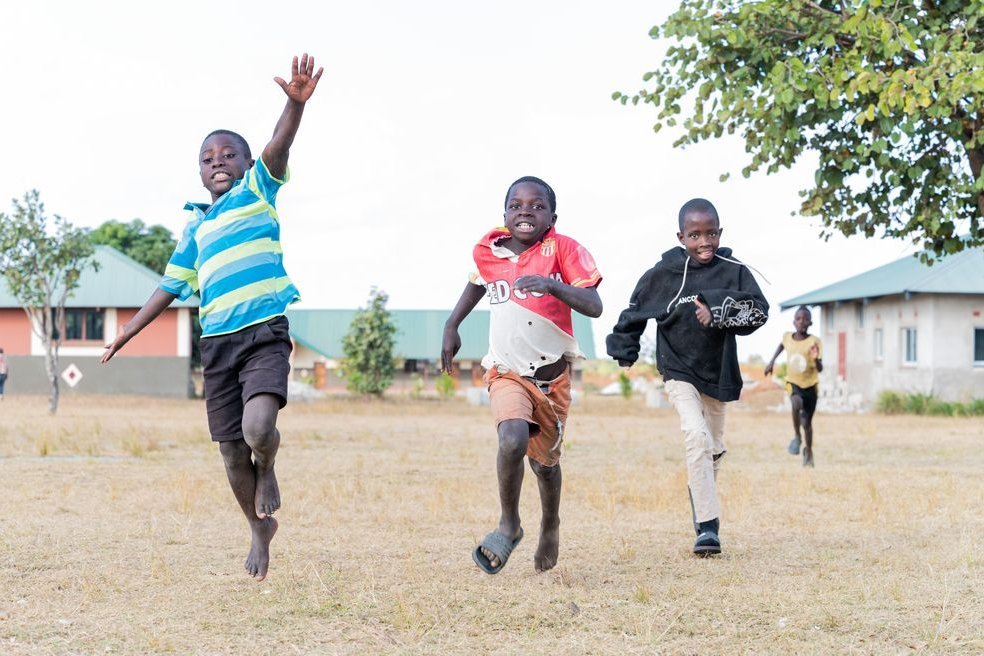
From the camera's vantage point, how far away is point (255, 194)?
19.5ft

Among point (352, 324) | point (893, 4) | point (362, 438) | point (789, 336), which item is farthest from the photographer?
point (352, 324)

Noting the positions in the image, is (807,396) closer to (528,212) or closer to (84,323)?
(528,212)

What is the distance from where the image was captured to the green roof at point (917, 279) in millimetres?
34406

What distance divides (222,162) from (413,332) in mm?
59725

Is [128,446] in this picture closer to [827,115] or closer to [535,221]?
[827,115]

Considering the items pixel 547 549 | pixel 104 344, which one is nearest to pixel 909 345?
pixel 104 344

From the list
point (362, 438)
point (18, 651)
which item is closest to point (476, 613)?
point (18, 651)

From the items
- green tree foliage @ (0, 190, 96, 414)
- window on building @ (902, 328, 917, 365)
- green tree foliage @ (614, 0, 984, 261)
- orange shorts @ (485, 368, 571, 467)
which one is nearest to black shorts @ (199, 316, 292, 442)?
orange shorts @ (485, 368, 571, 467)

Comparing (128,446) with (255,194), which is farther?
(128,446)

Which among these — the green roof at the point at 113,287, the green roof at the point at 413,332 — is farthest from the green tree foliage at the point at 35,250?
the green roof at the point at 413,332

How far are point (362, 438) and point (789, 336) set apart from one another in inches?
310

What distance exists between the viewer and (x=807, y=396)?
14312mm

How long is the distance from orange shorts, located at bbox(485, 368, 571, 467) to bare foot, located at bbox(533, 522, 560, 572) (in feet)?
1.21

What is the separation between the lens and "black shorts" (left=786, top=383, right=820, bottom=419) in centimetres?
1427
